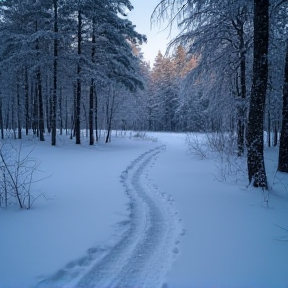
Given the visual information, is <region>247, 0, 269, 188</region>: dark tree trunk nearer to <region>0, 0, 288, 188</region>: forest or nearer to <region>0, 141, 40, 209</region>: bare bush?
<region>0, 0, 288, 188</region>: forest

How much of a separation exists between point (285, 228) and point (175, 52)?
7799 mm

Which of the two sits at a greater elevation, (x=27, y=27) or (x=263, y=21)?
(x=27, y=27)

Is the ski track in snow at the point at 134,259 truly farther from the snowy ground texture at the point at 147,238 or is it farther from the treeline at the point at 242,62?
the treeline at the point at 242,62

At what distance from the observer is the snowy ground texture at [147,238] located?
2789mm

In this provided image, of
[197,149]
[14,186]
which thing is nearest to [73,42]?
[197,149]

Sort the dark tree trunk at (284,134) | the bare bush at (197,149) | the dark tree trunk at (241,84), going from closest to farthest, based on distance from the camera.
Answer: the dark tree trunk at (284,134) → the dark tree trunk at (241,84) → the bare bush at (197,149)

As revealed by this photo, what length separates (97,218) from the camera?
4.50 meters

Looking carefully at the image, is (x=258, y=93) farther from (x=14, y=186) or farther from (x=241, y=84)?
(x=14, y=186)

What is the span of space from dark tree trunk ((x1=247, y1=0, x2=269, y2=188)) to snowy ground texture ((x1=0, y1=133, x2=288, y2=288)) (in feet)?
1.82

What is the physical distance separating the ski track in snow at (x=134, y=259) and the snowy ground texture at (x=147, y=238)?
0.01 metres

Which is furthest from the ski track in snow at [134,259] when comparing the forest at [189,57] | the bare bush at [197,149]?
the bare bush at [197,149]

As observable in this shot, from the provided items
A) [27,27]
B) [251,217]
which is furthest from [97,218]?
[27,27]

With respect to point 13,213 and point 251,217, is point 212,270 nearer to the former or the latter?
point 251,217

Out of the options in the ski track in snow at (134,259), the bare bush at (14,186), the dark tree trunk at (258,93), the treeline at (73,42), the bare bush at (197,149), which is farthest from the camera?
the treeline at (73,42)
